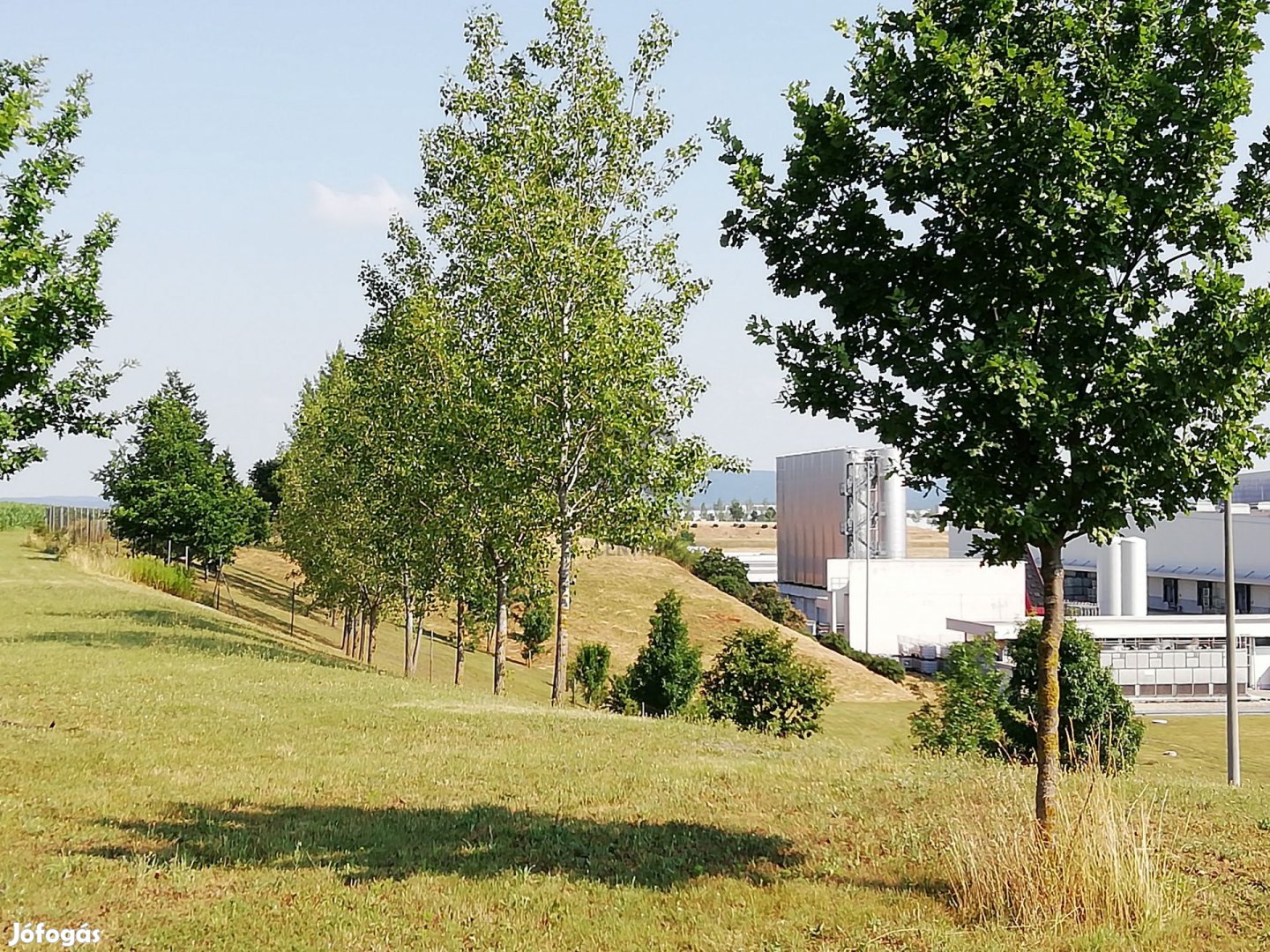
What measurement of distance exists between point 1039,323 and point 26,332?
9.48 meters

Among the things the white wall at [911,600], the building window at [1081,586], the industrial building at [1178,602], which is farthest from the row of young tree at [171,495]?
the building window at [1081,586]

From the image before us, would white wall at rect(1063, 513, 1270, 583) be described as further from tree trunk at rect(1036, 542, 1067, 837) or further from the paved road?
tree trunk at rect(1036, 542, 1067, 837)

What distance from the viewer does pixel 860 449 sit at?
3150 inches

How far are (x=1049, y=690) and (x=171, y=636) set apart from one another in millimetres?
20368

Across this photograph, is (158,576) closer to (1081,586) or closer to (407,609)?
(407,609)

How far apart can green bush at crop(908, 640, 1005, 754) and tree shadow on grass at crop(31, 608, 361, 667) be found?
1186cm

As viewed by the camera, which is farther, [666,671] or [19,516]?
[19,516]

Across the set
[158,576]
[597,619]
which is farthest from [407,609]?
[597,619]

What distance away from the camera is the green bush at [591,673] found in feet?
126

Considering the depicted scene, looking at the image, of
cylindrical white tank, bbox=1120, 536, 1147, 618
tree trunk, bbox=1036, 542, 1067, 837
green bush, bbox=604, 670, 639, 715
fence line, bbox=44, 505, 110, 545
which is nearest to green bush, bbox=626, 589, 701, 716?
green bush, bbox=604, 670, 639, 715

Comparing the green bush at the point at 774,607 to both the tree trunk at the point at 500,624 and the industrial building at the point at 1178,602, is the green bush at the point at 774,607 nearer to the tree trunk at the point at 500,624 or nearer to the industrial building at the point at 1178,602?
the industrial building at the point at 1178,602

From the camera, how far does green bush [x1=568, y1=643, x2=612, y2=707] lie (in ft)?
126

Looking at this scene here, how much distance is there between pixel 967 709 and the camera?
66.8 feet

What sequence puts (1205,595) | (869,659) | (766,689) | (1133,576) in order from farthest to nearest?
(1205,595) < (869,659) < (1133,576) < (766,689)
